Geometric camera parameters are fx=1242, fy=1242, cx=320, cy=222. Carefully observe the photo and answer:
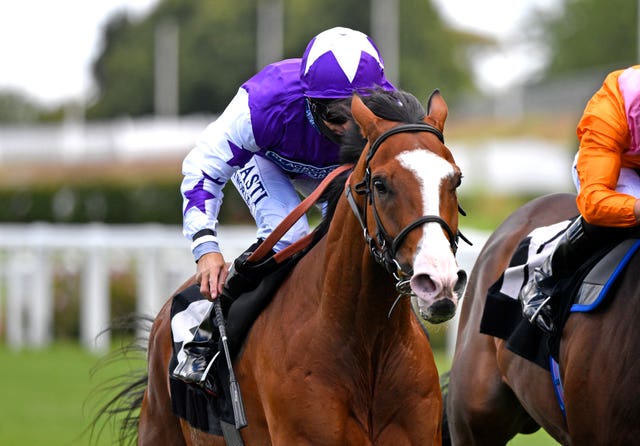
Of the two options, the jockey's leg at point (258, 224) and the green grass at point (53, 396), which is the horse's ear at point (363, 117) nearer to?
the jockey's leg at point (258, 224)

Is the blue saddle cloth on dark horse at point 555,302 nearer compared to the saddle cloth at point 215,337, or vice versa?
the saddle cloth at point 215,337

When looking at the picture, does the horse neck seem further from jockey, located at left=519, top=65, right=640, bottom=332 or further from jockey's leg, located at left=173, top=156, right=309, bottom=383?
jockey, located at left=519, top=65, right=640, bottom=332

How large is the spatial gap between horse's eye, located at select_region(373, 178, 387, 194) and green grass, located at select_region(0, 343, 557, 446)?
3280mm

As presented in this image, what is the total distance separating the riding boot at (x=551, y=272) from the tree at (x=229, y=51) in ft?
158

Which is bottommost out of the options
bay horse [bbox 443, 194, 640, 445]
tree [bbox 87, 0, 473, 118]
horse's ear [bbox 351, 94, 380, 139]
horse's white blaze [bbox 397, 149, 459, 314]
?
tree [bbox 87, 0, 473, 118]

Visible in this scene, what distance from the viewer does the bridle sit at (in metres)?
3.60

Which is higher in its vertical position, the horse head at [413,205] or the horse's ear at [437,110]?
the horse's ear at [437,110]

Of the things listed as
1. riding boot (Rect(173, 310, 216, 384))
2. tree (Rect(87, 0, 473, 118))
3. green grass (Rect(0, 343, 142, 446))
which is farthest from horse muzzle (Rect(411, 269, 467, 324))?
tree (Rect(87, 0, 473, 118))

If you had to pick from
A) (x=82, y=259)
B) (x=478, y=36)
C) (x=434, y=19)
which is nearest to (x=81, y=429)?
(x=82, y=259)

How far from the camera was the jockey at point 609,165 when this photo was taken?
4.51 metres

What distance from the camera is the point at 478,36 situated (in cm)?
8106

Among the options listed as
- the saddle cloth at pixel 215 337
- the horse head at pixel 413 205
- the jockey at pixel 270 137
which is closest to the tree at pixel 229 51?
the saddle cloth at pixel 215 337

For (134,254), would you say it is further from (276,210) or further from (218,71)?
(218,71)

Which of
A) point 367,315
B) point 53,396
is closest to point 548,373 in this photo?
point 367,315
